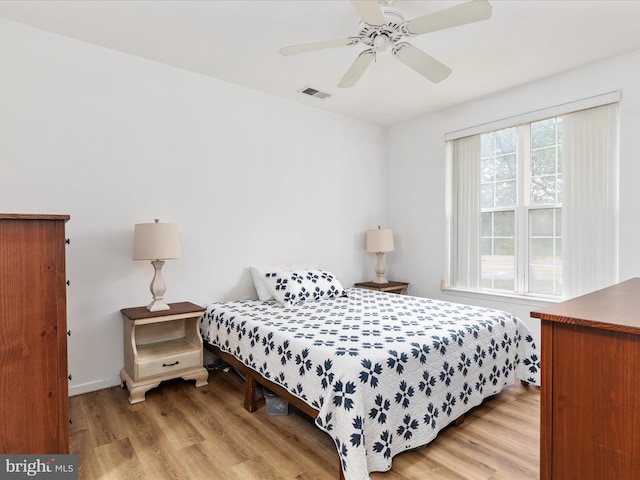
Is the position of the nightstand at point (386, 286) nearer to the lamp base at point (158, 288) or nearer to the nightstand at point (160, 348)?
the nightstand at point (160, 348)

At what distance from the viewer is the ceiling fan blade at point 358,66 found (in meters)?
2.22

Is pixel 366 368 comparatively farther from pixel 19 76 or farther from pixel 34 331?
pixel 19 76

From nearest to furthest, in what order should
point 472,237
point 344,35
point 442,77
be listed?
point 442,77
point 344,35
point 472,237

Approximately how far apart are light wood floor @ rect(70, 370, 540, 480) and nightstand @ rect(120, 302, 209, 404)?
6.3 inches

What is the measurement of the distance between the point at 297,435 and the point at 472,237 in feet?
9.38

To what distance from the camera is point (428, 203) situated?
14.2 ft

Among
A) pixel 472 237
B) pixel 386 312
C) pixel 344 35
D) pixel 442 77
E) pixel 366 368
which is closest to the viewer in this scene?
pixel 366 368

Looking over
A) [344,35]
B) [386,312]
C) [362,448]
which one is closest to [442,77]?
[344,35]

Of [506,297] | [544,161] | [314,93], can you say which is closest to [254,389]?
[506,297]

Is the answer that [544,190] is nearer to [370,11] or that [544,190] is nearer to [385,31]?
[385,31]

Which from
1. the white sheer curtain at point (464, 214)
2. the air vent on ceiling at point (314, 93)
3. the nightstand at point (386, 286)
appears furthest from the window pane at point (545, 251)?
the air vent on ceiling at point (314, 93)

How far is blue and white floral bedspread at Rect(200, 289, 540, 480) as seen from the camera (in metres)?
1.69

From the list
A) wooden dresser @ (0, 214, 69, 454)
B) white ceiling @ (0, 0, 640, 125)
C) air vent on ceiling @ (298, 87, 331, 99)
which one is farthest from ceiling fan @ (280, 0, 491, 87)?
wooden dresser @ (0, 214, 69, 454)

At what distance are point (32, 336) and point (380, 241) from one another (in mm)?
3420
